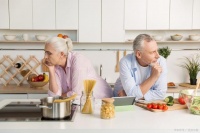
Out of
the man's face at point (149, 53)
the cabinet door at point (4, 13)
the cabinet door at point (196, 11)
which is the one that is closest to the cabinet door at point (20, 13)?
the cabinet door at point (4, 13)

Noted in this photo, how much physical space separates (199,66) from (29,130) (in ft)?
9.98

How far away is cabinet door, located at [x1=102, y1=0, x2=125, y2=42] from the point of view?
368 cm

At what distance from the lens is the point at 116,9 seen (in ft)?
12.1

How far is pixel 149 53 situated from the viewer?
2.34m

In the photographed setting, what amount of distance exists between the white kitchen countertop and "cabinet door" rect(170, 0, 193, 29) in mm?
2144

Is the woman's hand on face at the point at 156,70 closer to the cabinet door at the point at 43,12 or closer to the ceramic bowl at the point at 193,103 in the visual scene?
the ceramic bowl at the point at 193,103

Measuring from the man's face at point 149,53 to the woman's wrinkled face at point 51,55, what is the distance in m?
0.67

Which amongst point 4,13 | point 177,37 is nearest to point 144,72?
point 177,37

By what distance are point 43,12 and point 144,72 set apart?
178 centimetres

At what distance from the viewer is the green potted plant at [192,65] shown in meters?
3.80

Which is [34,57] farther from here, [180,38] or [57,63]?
[180,38]

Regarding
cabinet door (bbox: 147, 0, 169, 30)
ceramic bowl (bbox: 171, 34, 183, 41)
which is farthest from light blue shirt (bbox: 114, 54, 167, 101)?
ceramic bowl (bbox: 171, 34, 183, 41)

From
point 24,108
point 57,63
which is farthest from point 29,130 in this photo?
point 57,63

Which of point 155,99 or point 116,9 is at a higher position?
point 116,9
